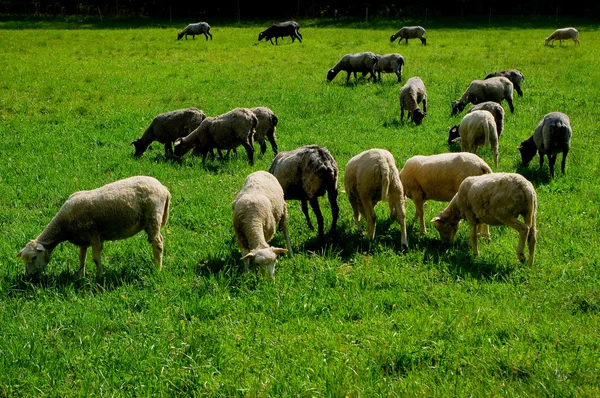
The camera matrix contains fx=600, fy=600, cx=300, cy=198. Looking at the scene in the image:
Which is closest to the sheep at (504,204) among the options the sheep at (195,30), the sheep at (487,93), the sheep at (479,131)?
the sheep at (479,131)

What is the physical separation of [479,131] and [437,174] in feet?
11.2

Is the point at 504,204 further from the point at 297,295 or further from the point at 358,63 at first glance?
the point at 358,63

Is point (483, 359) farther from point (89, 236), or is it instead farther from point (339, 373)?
point (89, 236)

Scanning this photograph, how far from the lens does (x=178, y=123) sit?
13.7 meters

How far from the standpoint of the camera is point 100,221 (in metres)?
7.23

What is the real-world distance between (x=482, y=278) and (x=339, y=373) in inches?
104

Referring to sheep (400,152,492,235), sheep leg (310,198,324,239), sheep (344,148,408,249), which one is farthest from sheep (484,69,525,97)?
sheep leg (310,198,324,239)

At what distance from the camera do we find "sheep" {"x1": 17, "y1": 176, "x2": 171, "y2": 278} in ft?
23.5

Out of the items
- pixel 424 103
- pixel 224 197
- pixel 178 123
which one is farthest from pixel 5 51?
pixel 224 197

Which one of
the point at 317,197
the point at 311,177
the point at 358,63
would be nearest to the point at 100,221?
the point at 311,177

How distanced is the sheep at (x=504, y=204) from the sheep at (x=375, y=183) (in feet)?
2.99

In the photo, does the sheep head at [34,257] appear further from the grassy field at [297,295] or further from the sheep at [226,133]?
the sheep at [226,133]

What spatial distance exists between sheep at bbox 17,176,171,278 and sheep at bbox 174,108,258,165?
5.05 metres

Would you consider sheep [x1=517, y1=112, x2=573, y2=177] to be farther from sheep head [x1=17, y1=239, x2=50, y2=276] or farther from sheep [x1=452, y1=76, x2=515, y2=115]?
sheep head [x1=17, y1=239, x2=50, y2=276]
